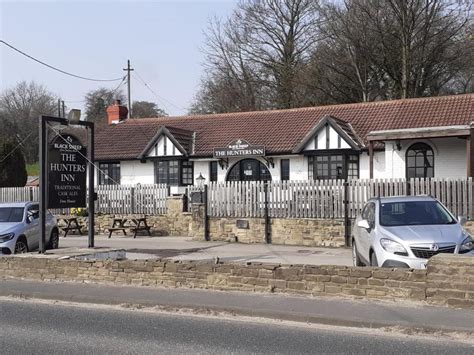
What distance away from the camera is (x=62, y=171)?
13.6 metres

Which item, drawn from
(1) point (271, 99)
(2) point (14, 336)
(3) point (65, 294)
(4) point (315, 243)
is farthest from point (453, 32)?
(2) point (14, 336)

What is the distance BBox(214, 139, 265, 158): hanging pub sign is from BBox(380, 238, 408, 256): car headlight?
15.8 m

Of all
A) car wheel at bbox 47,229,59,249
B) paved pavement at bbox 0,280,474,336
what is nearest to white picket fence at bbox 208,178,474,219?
car wheel at bbox 47,229,59,249

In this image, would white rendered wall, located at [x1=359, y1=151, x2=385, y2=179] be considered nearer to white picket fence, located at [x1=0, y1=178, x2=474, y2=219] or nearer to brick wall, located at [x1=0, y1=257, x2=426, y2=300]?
white picket fence, located at [x1=0, y1=178, x2=474, y2=219]

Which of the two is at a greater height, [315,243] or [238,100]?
[238,100]

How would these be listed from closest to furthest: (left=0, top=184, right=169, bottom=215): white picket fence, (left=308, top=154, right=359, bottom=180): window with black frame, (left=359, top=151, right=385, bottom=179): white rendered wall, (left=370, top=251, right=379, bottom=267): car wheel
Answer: (left=370, top=251, right=379, bottom=267): car wheel → (left=0, top=184, right=169, bottom=215): white picket fence → (left=359, top=151, right=385, bottom=179): white rendered wall → (left=308, top=154, right=359, bottom=180): window with black frame

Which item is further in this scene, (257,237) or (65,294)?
(257,237)

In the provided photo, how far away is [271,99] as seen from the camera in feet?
149

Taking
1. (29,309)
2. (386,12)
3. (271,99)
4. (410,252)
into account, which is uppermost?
(386,12)

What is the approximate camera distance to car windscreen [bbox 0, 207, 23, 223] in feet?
54.9

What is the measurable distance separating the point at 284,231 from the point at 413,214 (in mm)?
8063

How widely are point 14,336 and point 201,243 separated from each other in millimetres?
12150

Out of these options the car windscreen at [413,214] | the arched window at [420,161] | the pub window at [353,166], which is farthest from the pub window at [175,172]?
the car windscreen at [413,214]

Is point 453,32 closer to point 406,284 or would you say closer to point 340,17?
point 340,17
